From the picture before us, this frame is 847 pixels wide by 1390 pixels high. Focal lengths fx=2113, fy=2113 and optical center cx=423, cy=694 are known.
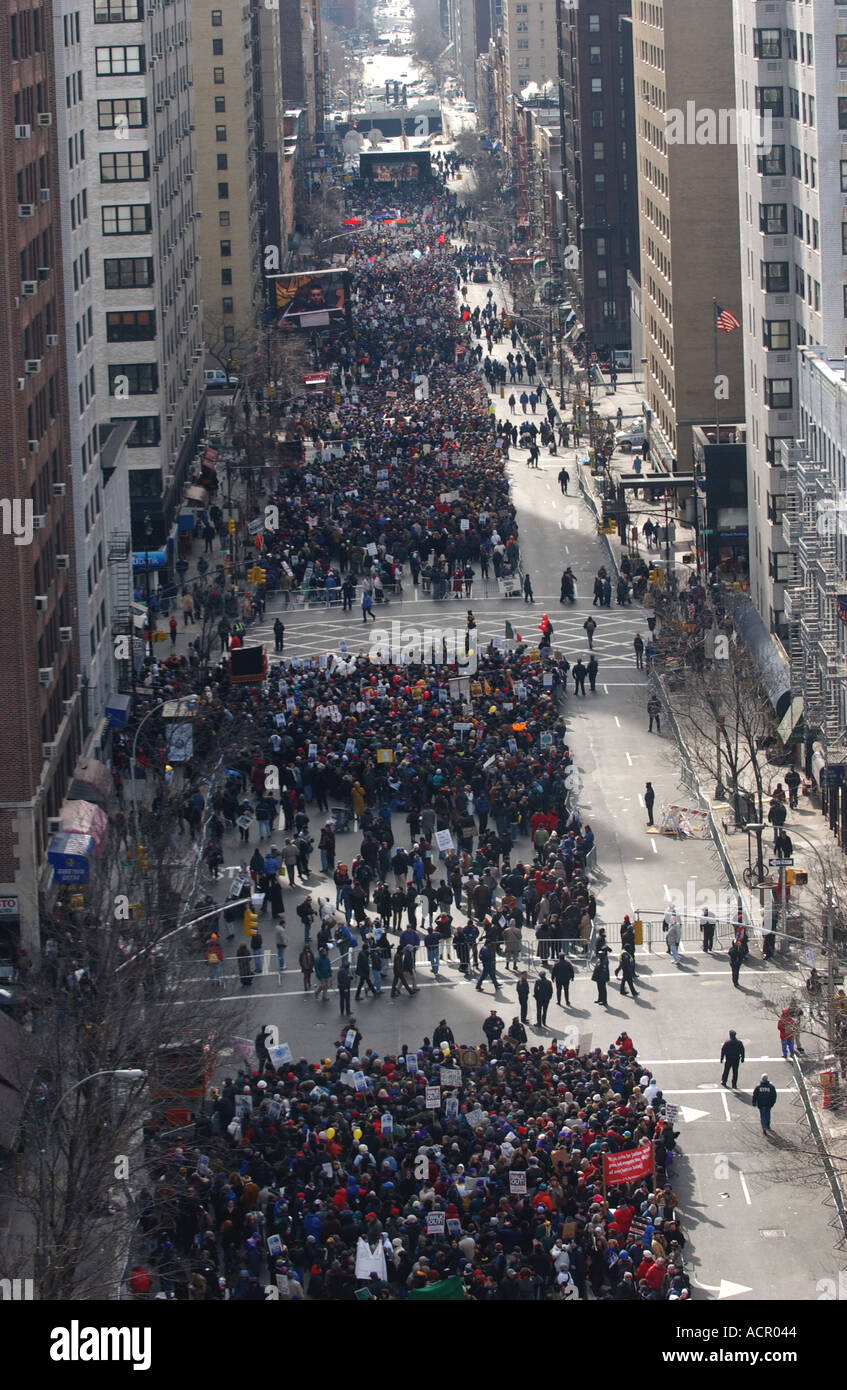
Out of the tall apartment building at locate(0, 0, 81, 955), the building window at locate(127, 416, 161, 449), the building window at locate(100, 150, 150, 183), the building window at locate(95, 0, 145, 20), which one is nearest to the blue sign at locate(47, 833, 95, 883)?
the tall apartment building at locate(0, 0, 81, 955)

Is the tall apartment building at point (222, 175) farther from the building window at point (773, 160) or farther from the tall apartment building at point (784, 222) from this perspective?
the building window at point (773, 160)

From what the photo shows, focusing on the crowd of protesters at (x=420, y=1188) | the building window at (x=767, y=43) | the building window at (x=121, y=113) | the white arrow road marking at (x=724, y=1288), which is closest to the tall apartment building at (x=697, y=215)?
the building window at (x=121, y=113)

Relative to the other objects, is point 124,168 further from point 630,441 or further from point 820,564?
point 820,564

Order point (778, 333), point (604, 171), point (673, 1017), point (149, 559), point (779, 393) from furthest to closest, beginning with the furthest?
point (604, 171), point (149, 559), point (779, 393), point (778, 333), point (673, 1017)

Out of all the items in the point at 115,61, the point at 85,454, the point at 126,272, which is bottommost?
the point at 85,454

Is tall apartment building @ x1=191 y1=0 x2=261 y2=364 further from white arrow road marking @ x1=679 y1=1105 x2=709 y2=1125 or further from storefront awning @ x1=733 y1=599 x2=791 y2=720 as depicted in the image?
white arrow road marking @ x1=679 y1=1105 x2=709 y2=1125

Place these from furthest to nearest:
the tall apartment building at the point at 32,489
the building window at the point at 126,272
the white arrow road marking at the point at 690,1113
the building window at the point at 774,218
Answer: the building window at the point at 126,272, the building window at the point at 774,218, the tall apartment building at the point at 32,489, the white arrow road marking at the point at 690,1113

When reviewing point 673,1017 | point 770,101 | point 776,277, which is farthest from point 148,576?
point 673,1017
